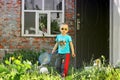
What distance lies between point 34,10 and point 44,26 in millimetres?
541

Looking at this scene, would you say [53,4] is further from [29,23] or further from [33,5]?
[29,23]

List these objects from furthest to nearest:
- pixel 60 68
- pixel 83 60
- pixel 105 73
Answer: pixel 83 60 → pixel 60 68 → pixel 105 73

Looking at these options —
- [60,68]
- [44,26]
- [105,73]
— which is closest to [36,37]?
[44,26]

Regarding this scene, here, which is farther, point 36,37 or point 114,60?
point 36,37

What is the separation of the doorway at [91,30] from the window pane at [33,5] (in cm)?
112

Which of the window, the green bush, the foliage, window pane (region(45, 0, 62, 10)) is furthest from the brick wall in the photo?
the foliage

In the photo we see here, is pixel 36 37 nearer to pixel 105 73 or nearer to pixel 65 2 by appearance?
pixel 65 2

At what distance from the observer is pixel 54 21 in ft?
38.6

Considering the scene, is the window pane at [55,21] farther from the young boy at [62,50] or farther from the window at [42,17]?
the young boy at [62,50]

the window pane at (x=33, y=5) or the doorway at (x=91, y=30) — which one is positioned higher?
the window pane at (x=33, y=5)

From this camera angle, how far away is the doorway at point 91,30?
37.4 ft

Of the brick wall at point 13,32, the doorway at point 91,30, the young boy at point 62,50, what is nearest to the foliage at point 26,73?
the young boy at point 62,50

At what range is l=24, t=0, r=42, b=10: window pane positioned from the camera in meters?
11.7

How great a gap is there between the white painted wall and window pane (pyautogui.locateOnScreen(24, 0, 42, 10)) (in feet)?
9.54
